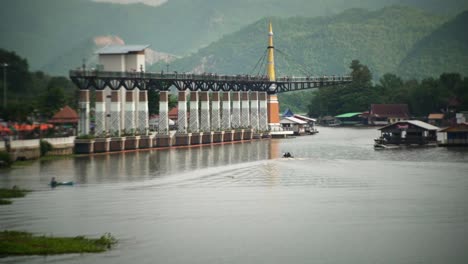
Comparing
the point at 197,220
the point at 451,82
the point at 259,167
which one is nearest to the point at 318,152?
the point at 259,167

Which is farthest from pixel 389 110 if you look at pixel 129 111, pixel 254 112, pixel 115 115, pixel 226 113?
pixel 115 115

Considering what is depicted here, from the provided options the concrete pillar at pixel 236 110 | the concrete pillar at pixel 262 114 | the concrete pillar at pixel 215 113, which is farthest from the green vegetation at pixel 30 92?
the concrete pillar at pixel 262 114

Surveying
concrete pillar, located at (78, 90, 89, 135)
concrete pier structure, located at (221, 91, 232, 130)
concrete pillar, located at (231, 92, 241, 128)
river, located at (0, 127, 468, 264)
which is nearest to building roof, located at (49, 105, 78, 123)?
concrete pillar, located at (78, 90, 89, 135)

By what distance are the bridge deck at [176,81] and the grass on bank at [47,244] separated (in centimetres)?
6040

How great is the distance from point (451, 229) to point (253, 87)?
105 meters

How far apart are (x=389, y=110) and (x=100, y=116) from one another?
104m

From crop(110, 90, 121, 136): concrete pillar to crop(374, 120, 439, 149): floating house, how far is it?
33.4m

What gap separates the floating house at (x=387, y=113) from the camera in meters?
189

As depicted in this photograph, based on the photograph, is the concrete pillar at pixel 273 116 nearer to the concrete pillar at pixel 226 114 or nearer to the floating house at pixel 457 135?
the concrete pillar at pixel 226 114

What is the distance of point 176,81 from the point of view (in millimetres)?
122625

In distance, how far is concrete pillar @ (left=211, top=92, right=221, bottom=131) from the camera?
437ft

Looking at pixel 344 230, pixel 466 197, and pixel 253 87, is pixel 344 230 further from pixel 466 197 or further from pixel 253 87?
pixel 253 87

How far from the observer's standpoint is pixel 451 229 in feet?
149

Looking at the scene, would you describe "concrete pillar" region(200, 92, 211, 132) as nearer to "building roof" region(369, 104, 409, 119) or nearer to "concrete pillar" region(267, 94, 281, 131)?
"concrete pillar" region(267, 94, 281, 131)
